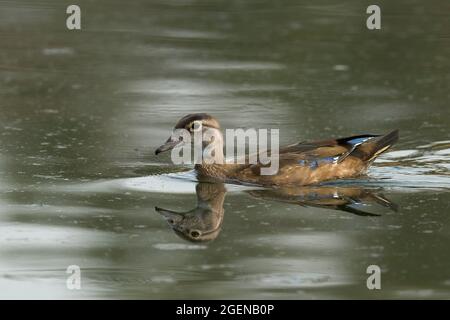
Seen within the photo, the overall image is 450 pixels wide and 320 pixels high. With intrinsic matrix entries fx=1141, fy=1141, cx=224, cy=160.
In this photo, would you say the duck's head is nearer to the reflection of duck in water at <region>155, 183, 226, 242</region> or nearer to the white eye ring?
the white eye ring

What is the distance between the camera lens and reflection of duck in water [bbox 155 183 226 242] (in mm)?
10117

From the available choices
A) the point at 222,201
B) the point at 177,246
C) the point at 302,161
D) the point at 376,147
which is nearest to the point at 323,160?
the point at 302,161

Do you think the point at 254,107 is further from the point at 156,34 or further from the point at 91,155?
the point at 156,34

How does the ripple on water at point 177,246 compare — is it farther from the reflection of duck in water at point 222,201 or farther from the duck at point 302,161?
the duck at point 302,161

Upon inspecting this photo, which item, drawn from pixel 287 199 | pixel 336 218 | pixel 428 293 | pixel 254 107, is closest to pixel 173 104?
pixel 254 107

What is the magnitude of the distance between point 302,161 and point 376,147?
36.2 inches

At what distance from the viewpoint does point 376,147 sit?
12.3 metres

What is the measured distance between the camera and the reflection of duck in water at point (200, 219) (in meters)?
10.1

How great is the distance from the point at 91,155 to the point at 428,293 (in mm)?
5167

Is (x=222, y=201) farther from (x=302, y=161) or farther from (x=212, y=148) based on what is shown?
(x=212, y=148)

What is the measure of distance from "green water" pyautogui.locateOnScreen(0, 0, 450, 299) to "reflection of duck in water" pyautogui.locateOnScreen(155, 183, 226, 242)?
0.29 feet

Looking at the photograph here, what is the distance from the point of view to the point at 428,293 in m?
8.56

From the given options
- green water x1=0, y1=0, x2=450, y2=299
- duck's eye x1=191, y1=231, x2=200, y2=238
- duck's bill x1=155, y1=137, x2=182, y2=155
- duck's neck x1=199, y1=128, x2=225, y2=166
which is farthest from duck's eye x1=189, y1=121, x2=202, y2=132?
duck's eye x1=191, y1=231, x2=200, y2=238

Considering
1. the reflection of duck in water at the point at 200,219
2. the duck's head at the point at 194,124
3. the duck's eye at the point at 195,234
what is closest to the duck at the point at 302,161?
the duck's head at the point at 194,124
